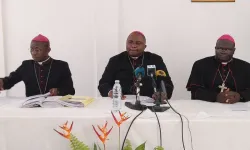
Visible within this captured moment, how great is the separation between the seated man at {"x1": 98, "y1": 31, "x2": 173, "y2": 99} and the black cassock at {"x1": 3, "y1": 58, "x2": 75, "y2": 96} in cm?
48

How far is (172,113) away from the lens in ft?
7.14

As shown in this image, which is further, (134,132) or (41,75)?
(41,75)

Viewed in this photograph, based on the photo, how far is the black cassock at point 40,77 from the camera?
3.34m

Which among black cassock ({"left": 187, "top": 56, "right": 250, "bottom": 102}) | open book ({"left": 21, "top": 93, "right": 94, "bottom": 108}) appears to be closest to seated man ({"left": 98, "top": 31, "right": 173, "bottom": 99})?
black cassock ({"left": 187, "top": 56, "right": 250, "bottom": 102})

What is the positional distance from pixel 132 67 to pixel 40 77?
1062 millimetres

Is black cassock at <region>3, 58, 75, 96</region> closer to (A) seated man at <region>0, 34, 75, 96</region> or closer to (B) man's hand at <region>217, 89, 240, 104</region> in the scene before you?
(A) seated man at <region>0, 34, 75, 96</region>

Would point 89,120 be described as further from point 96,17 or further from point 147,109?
point 96,17

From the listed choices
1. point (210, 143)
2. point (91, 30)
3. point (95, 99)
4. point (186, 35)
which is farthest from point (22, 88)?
point (210, 143)

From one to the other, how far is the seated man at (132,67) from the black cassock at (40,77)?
0.48m

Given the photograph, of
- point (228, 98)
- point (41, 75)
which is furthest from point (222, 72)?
point (41, 75)

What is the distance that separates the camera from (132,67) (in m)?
3.42

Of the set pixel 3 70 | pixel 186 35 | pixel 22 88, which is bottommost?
pixel 22 88

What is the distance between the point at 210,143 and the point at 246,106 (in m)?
0.69

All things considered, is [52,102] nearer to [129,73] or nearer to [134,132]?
[134,132]
